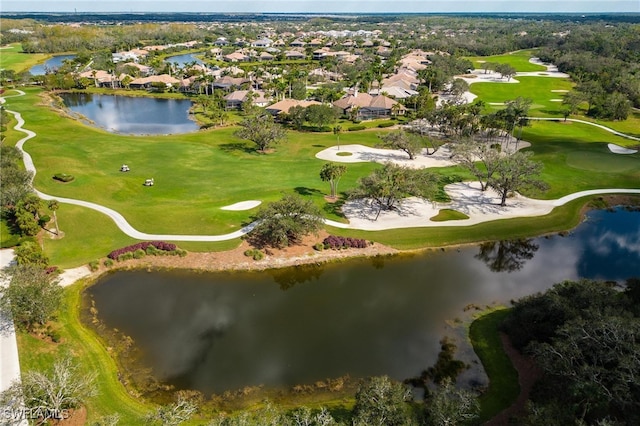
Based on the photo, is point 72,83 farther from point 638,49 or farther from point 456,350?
point 638,49

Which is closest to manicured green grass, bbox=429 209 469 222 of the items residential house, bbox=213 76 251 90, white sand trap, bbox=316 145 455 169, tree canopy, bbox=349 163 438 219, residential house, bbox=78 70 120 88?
tree canopy, bbox=349 163 438 219

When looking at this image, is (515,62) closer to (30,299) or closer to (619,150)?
(619,150)

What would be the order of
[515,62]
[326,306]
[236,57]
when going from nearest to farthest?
[326,306]
[515,62]
[236,57]

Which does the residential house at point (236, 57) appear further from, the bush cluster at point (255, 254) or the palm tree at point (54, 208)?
the bush cluster at point (255, 254)

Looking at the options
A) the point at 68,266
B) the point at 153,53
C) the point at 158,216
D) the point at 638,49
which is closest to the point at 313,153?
the point at 158,216

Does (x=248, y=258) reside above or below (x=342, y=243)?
below

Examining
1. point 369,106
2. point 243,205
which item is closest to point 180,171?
point 243,205
